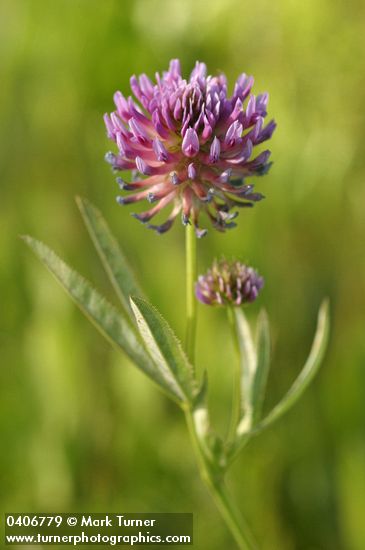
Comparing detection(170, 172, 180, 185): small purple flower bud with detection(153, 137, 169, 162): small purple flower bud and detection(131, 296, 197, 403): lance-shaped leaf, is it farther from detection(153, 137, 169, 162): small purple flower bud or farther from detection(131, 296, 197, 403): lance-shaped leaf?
detection(131, 296, 197, 403): lance-shaped leaf

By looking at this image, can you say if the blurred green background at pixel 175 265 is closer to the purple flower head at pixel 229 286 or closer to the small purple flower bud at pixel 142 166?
the purple flower head at pixel 229 286

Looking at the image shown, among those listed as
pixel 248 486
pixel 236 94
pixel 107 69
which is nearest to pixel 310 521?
pixel 248 486

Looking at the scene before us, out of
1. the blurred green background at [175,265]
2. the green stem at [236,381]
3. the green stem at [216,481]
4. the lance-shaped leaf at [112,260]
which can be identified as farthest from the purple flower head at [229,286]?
the blurred green background at [175,265]

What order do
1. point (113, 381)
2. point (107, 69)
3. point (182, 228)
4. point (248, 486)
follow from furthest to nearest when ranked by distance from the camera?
point (107, 69) → point (182, 228) → point (113, 381) → point (248, 486)

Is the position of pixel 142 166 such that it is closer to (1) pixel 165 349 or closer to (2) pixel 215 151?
(2) pixel 215 151

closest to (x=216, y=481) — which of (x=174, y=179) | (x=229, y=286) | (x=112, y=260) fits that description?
(x=229, y=286)

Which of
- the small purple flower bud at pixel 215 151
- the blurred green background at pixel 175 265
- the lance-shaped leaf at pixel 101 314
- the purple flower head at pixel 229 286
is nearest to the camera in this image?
the small purple flower bud at pixel 215 151

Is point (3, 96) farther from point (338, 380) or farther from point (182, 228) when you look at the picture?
point (338, 380)
